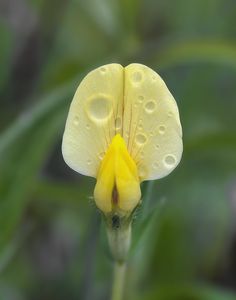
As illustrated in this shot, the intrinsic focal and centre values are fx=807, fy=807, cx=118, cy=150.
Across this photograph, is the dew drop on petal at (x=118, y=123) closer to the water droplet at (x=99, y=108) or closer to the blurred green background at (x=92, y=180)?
the water droplet at (x=99, y=108)

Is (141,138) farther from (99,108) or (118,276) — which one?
(118,276)

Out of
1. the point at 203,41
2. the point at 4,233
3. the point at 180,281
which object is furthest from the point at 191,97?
the point at 4,233

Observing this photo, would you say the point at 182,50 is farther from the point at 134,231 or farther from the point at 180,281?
the point at 134,231

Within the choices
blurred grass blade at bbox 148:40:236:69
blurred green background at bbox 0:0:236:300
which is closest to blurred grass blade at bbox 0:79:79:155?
blurred green background at bbox 0:0:236:300

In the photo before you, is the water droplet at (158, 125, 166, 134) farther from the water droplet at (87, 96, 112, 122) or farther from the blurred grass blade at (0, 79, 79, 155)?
the blurred grass blade at (0, 79, 79, 155)

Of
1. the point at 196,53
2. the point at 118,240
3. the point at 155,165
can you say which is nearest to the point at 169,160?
the point at 155,165

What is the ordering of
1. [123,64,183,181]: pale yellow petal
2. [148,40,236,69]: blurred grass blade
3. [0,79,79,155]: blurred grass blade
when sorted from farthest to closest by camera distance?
[148,40,236,69]: blurred grass blade, [0,79,79,155]: blurred grass blade, [123,64,183,181]: pale yellow petal
